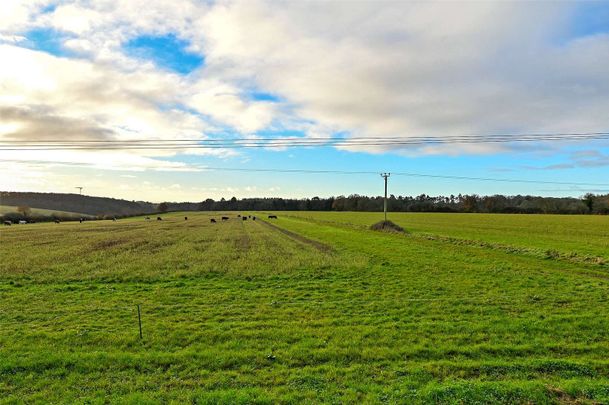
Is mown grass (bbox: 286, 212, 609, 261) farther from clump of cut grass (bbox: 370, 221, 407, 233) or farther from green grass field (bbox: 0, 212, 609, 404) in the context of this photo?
green grass field (bbox: 0, 212, 609, 404)

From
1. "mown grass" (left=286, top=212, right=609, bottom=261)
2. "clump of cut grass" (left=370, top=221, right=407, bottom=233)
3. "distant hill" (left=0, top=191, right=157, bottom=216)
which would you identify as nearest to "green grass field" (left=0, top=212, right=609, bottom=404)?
"mown grass" (left=286, top=212, right=609, bottom=261)

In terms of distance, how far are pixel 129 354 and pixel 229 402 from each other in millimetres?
3544

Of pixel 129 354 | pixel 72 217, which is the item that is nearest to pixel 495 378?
pixel 129 354

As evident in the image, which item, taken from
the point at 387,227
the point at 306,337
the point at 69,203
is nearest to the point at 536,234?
the point at 387,227

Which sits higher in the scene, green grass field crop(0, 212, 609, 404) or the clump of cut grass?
the clump of cut grass

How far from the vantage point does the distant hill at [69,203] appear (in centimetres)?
14838

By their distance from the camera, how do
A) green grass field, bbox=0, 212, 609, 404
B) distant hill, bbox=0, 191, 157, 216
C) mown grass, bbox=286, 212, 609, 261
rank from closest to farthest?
green grass field, bbox=0, 212, 609, 404 → mown grass, bbox=286, 212, 609, 261 → distant hill, bbox=0, 191, 157, 216

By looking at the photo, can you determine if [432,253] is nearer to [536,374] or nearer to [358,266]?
[358,266]

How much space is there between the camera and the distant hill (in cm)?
14838

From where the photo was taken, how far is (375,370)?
25.2 feet

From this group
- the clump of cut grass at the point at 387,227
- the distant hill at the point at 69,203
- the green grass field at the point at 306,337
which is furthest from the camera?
the distant hill at the point at 69,203

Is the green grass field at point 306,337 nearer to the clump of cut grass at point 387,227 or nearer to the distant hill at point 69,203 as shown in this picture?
the clump of cut grass at point 387,227

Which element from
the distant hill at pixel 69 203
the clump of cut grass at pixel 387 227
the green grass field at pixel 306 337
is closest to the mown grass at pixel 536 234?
the clump of cut grass at pixel 387 227

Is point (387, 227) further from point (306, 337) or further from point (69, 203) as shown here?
point (69, 203)
